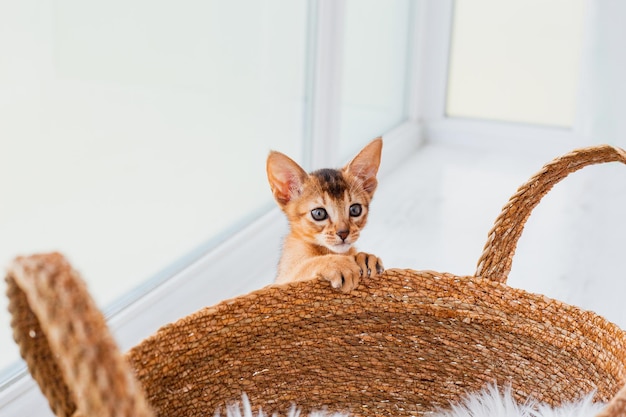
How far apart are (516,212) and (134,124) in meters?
0.77

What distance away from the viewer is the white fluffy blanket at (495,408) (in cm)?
110

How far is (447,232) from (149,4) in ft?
3.72

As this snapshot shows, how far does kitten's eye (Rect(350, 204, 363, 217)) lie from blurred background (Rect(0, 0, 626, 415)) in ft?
1.63

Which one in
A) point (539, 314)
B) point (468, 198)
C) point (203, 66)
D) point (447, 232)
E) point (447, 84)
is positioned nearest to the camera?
point (539, 314)

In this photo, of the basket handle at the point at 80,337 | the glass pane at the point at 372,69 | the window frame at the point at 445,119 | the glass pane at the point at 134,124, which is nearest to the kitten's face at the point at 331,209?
the glass pane at the point at 134,124

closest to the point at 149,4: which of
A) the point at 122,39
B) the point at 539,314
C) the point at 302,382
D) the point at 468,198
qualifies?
the point at 122,39

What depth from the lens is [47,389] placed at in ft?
2.59

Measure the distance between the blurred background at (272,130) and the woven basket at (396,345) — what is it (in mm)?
421

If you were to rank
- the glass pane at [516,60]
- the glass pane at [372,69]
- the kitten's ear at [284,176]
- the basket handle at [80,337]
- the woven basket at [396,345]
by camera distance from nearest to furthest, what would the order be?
the basket handle at [80,337] → the woven basket at [396,345] → the kitten's ear at [284,176] → the glass pane at [372,69] → the glass pane at [516,60]

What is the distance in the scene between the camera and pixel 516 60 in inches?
123

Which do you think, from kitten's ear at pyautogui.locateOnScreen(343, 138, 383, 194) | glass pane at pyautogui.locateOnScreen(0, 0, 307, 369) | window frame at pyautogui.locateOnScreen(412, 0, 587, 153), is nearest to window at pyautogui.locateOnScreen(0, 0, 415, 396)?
glass pane at pyautogui.locateOnScreen(0, 0, 307, 369)

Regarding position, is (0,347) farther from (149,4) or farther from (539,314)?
(539,314)

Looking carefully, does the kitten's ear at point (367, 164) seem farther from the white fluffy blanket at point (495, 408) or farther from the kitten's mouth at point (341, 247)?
the white fluffy blanket at point (495, 408)

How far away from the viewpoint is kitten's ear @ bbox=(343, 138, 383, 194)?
1287 millimetres
